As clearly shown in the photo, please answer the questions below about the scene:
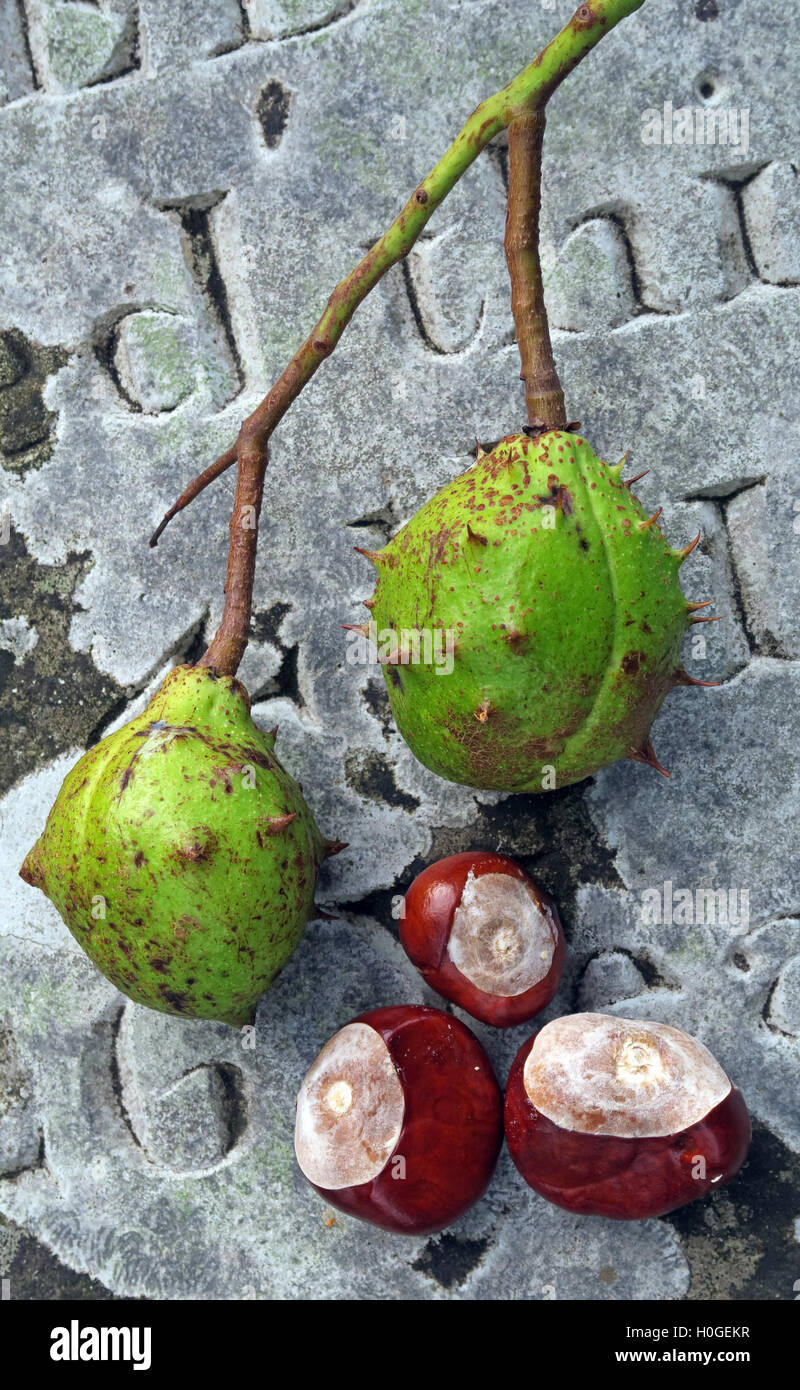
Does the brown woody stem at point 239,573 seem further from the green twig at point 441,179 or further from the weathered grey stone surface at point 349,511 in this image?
the weathered grey stone surface at point 349,511

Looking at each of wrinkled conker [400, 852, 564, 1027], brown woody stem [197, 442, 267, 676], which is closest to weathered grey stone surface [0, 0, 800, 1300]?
wrinkled conker [400, 852, 564, 1027]

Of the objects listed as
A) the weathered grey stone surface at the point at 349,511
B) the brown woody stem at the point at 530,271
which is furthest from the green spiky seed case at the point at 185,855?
the brown woody stem at the point at 530,271

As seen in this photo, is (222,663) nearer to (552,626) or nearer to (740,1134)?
(552,626)

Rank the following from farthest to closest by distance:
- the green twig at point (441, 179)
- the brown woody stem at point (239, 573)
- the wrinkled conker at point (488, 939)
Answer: the wrinkled conker at point (488, 939) → the brown woody stem at point (239, 573) → the green twig at point (441, 179)

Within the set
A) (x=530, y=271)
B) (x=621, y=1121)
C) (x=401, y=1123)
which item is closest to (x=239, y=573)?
(x=530, y=271)

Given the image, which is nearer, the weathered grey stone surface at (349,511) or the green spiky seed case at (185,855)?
the green spiky seed case at (185,855)
